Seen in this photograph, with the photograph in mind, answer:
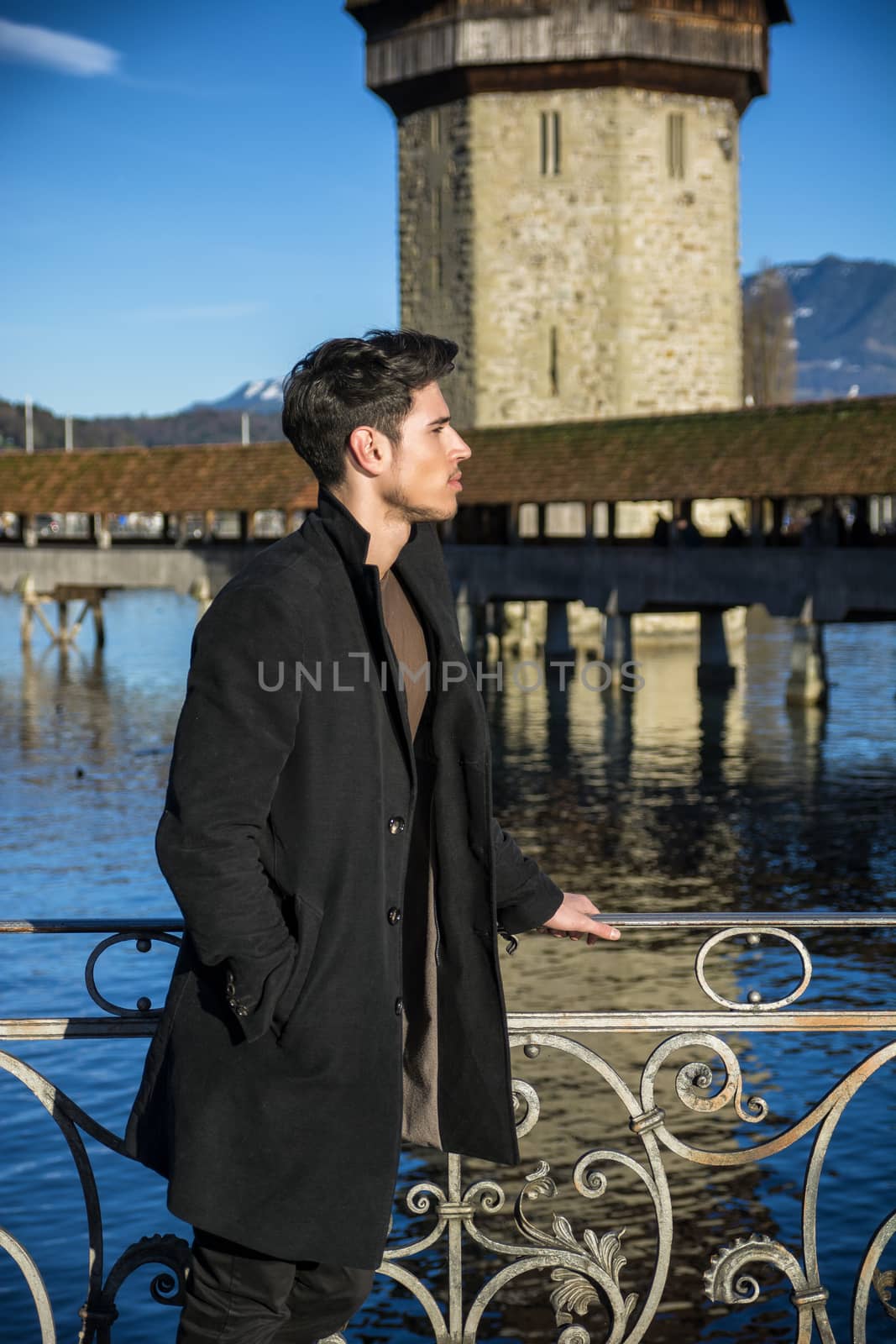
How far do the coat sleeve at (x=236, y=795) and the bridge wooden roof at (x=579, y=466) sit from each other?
21372 mm

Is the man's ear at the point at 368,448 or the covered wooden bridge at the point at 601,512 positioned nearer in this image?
the man's ear at the point at 368,448

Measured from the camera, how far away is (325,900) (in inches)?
87.6

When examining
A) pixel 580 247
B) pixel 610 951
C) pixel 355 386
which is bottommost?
pixel 610 951

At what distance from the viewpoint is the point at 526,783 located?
19.6m

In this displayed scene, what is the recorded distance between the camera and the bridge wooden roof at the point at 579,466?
23.8m

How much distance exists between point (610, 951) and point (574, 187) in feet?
81.2

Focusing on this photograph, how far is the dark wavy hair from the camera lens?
2406 millimetres

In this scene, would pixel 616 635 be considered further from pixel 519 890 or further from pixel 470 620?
pixel 519 890

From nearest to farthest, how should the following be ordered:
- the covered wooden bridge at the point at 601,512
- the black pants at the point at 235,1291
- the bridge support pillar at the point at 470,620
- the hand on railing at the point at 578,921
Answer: the black pants at the point at 235,1291 → the hand on railing at the point at 578,921 → the covered wooden bridge at the point at 601,512 → the bridge support pillar at the point at 470,620

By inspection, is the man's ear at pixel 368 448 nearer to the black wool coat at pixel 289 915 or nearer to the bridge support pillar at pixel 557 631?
the black wool coat at pixel 289 915

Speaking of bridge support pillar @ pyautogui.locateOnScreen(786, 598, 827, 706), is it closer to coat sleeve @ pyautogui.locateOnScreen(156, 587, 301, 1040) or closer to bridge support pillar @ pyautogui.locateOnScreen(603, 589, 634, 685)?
bridge support pillar @ pyautogui.locateOnScreen(603, 589, 634, 685)

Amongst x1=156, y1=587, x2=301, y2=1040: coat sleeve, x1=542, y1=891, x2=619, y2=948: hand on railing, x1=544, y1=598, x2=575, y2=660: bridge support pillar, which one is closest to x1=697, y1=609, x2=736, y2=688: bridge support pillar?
x1=544, y1=598, x2=575, y2=660: bridge support pillar

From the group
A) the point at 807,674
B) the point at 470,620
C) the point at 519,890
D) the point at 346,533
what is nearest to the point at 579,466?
the point at 470,620

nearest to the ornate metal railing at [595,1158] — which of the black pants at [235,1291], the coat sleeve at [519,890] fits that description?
Result: the coat sleeve at [519,890]
